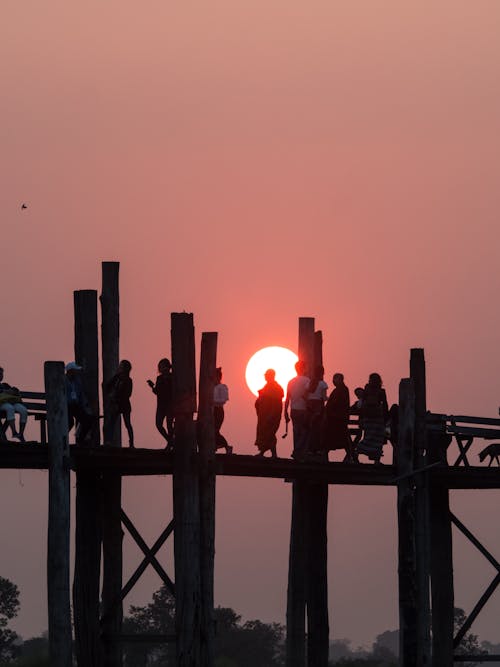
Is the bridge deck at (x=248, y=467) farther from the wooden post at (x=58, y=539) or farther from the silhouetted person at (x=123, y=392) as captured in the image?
the silhouetted person at (x=123, y=392)

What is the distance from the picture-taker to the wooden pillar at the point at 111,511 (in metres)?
26.0

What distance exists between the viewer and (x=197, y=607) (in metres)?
23.8

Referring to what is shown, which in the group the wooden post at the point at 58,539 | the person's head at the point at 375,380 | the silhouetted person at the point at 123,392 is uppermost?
the person's head at the point at 375,380

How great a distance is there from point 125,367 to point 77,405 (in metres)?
0.91

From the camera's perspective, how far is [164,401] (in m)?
24.1

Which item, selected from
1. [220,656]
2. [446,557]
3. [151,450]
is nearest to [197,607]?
[151,450]

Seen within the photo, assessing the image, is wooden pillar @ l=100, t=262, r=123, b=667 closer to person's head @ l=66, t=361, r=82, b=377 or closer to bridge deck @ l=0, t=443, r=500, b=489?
bridge deck @ l=0, t=443, r=500, b=489

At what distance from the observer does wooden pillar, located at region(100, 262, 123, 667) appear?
26.0 m

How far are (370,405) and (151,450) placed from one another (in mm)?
3600

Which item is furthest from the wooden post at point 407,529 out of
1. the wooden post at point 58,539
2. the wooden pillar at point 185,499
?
the wooden post at point 58,539

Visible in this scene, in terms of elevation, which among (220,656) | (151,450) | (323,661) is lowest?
(323,661)

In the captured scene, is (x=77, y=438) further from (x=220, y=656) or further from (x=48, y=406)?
(x=220, y=656)

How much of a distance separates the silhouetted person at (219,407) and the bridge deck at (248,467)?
0.27m

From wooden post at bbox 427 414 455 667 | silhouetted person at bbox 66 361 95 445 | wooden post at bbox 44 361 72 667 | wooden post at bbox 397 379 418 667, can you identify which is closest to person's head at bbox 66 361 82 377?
silhouetted person at bbox 66 361 95 445
